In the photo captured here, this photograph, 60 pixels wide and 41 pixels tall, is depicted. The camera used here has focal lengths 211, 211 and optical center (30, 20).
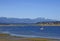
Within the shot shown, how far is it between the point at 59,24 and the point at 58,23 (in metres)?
1.32

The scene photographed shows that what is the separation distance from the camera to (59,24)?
644 ft

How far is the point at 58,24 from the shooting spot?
19638 cm

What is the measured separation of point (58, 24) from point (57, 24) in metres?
1.05

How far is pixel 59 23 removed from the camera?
649 feet

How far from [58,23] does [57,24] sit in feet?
4.64

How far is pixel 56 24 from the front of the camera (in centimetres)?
19812

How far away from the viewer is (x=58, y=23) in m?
196

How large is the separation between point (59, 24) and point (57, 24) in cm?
189

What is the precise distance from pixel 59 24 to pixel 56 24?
3111 mm

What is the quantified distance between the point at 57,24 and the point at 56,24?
1.38 m

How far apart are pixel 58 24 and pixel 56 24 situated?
2399mm
